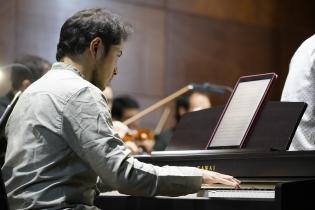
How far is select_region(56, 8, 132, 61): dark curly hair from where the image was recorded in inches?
91.1

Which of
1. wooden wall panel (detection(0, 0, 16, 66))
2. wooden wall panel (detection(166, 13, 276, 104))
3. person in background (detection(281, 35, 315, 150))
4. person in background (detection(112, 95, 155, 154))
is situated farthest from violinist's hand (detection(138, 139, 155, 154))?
person in background (detection(281, 35, 315, 150))

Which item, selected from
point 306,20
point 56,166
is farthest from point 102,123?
point 306,20

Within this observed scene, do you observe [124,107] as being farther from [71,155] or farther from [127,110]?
[71,155]

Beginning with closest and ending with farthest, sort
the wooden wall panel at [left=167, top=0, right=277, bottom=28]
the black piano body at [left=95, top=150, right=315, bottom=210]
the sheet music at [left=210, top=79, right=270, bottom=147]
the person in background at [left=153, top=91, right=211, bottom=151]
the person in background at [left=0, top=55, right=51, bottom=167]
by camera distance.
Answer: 1. the black piano body at [left=95, top=150, right=315, bottom=210]
2. the sheet music at [left=210, top=79, right=270, bottom=147]
3. the person in background at [left=0, top=55, right=51, bottom=167]
4. the person in background at [left=153, top=91, right=211, bottom=151]
5. the wooden wall panel at [left=167, top=0, right=277, bottom=28]

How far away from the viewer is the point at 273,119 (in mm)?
2533

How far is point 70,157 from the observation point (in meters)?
2.18

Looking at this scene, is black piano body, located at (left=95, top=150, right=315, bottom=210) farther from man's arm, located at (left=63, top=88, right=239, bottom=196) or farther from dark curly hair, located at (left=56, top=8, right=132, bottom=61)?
dark curly hair, located at (left=56, top=8, right=132, bottom=61)

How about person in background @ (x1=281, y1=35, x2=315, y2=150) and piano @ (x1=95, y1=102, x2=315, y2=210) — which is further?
person in background @ (x1=281, y1=35, x2=315, y2=150)

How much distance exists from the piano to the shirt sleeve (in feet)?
0.90

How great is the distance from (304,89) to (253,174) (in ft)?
2.10

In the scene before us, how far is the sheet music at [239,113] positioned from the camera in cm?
257

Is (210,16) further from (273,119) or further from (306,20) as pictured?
(273,119)

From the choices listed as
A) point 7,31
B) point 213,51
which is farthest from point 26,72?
point 213,51

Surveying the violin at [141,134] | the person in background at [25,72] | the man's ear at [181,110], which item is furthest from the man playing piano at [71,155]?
the man's ear at [181,110]
